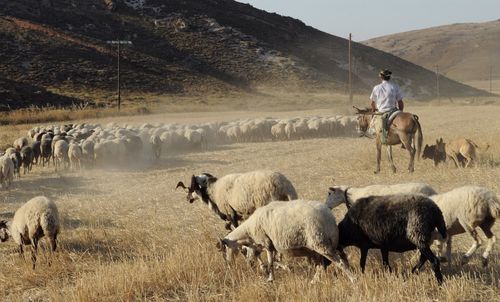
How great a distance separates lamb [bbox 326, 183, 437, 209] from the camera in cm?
757

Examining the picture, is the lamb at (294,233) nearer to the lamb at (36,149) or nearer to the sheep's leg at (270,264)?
the sheep's leg at (270,264)

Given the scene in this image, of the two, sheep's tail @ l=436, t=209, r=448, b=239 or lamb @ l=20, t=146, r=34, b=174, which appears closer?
sheep's tail @ l=436, t=209, r=448, b=239

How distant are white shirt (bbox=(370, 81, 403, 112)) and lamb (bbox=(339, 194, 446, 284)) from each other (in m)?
7.60

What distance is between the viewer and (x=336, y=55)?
85750 mm

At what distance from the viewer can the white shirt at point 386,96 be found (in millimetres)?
13375

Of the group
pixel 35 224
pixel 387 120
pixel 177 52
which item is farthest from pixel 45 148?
pixel 177 52

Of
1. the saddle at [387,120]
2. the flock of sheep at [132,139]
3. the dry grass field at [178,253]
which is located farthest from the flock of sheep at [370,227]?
the flock of sheep at [132,139]

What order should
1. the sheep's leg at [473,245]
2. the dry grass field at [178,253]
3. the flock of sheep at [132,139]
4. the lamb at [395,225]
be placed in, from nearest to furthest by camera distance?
the dry grass field at [178,253] < the lamb at [395,225] < the sheep's leg at [473,245] < the flock of sheep at [132,139]

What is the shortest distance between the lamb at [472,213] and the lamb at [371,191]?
0.86m

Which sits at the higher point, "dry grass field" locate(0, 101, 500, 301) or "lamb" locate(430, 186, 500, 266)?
"lamb" locate(430, 186, 500, 266)

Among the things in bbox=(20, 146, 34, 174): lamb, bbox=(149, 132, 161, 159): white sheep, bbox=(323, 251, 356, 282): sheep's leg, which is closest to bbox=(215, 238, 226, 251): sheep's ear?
bbox=(323, 251, 356, 282): sheep's leg

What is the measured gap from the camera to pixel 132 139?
68.1 ft

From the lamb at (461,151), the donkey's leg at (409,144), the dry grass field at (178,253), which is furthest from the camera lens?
the lamb at (461,151)

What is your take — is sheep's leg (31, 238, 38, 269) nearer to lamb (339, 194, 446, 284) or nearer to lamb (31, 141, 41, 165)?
lamb (339, 194, 446, 284)
